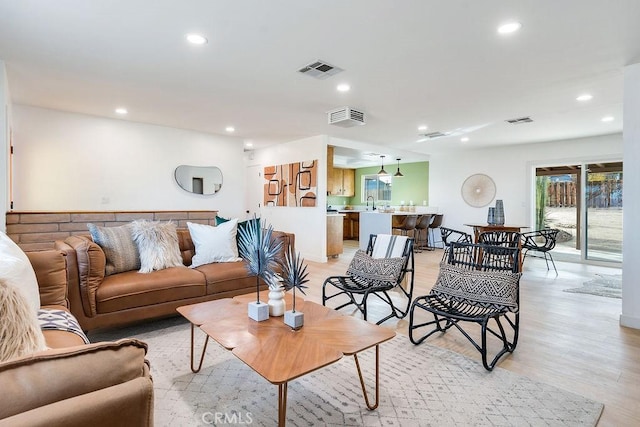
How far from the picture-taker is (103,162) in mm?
5148

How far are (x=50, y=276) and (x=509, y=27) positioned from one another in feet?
11.4

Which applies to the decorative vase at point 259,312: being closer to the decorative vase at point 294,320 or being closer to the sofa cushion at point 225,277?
the decorative vase at point 294,320

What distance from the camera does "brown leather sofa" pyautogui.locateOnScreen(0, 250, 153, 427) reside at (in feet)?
2.16

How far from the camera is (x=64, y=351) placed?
0.76m

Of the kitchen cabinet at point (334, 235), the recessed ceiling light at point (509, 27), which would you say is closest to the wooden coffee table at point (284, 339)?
the recessed ceiling light at point (509, 27)

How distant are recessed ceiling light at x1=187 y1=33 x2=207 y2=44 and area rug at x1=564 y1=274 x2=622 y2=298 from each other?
4958 millimetres

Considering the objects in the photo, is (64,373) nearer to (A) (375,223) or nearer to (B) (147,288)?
(B) (147,288)

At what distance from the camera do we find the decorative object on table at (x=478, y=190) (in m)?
7.67

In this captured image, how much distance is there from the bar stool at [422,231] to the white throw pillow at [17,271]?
23.5ft

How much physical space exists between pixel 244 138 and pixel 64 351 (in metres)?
6.20

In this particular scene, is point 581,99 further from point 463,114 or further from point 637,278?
point 637,278

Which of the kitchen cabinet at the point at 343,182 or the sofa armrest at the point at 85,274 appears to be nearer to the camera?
the sofa armrest at the point at 85,274

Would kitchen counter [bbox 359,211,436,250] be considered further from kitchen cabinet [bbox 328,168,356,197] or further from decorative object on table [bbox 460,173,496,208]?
kitchen cabinet [bbox 328,168,356,197]

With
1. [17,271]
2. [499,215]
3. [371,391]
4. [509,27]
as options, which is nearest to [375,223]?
[499,215]
